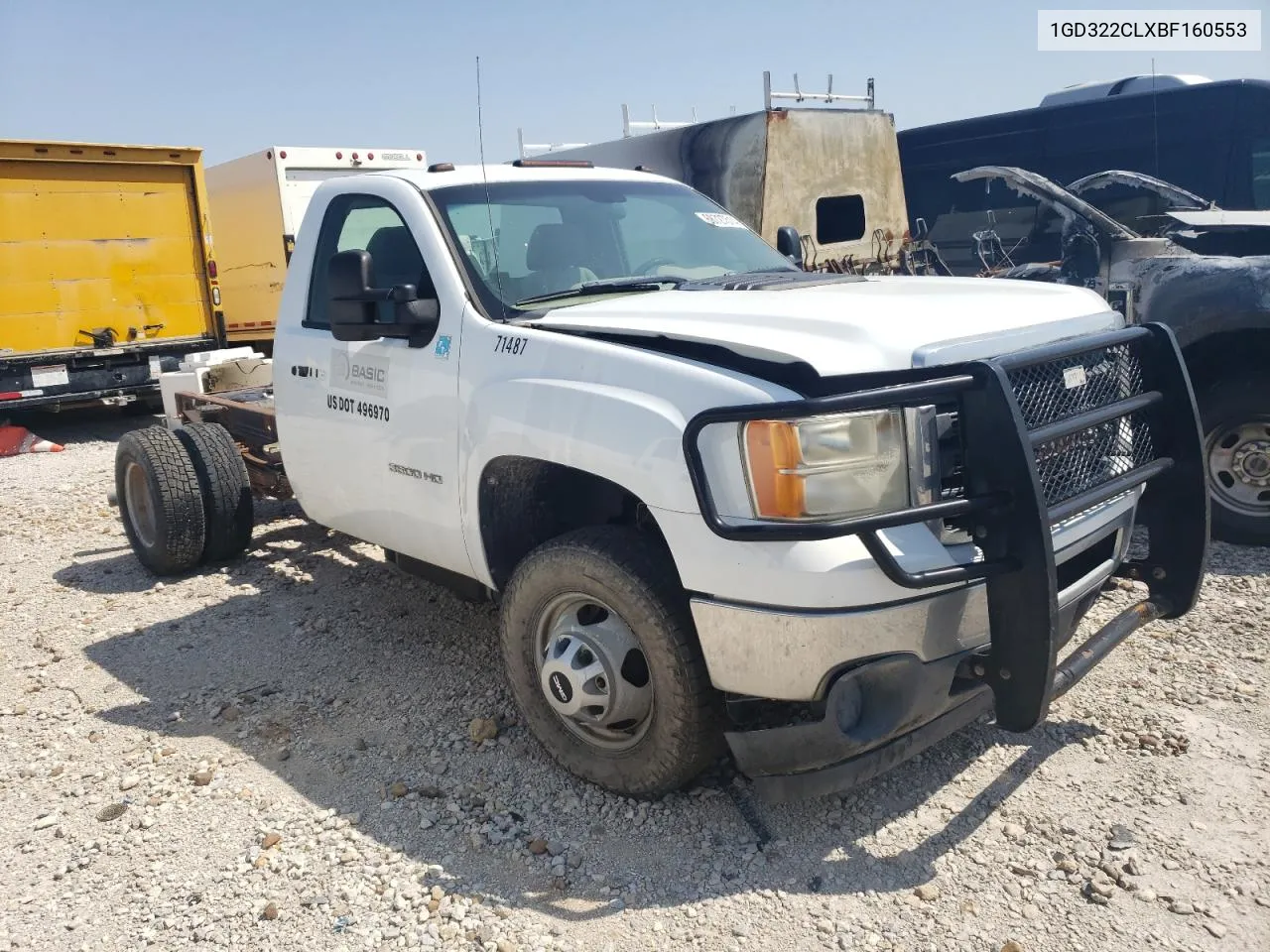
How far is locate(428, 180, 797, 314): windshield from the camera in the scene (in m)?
3.81

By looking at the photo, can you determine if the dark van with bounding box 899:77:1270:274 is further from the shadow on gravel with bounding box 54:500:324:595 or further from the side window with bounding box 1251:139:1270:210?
the shadow on gravel with bounding box 54:500:324:595

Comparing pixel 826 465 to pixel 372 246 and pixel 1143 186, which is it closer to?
pixel 372 246

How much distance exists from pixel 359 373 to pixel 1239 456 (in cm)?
428

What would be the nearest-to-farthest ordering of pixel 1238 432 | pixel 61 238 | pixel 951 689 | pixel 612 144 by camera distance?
pixel 951 689
pixel 1238 432
pixel 61 238
pixel 612 144

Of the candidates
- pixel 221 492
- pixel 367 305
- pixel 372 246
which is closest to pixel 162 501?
pixel 221 492

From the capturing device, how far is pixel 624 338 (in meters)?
3.14

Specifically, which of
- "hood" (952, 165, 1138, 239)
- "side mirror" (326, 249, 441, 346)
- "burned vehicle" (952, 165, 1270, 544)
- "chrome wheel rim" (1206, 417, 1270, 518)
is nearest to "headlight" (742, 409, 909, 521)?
"side mirror" (326, 249, 441, 346)

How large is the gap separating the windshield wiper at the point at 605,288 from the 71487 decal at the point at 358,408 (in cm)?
73

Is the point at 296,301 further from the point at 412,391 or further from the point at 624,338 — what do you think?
the point at 624,338

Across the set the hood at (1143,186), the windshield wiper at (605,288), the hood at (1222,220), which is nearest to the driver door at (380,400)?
the windshield wiper at (605,288)

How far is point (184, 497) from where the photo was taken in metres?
5.54

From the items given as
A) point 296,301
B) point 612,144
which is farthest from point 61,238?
point 296,301

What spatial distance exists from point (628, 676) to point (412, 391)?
135cm

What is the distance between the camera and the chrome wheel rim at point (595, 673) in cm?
316
